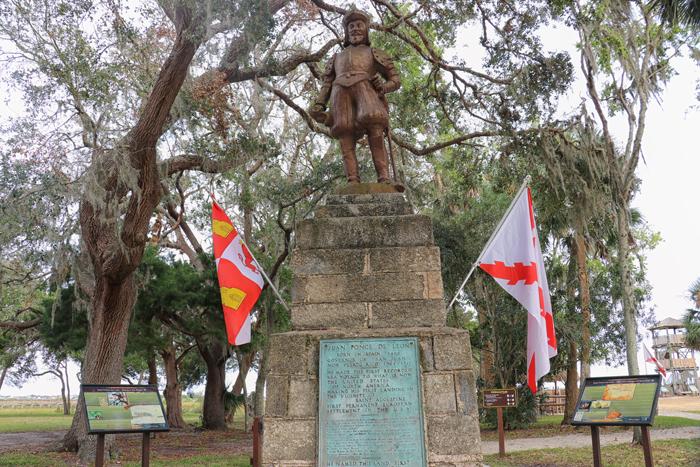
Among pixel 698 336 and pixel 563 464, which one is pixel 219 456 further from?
pixel 698 336

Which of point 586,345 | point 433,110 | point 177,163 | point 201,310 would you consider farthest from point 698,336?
point 177,163

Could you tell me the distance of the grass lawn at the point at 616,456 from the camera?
912 cm

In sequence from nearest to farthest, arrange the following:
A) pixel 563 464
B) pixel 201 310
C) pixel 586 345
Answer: pixel 563 464
pixel 201 310
pixel 586 345

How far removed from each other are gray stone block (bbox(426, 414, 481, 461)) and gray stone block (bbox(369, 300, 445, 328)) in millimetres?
877

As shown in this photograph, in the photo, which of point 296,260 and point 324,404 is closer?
point 324,404

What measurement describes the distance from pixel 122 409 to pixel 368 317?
7.85 feet

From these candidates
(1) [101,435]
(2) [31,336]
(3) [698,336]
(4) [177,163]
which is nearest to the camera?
(1) [101,435]

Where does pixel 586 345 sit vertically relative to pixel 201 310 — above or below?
below

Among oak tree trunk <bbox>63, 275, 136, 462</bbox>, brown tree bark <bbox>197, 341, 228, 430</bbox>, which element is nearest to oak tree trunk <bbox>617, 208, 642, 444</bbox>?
oak tree trunk <bbox>63, 275, 136, 462</bbox>

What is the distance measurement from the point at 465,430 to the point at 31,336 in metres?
18.3

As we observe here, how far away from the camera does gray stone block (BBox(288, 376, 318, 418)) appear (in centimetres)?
494

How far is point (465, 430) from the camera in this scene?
15.7 ft

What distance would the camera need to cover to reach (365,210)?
5996 mm

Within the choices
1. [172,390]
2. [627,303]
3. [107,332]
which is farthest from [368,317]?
[172,390]
